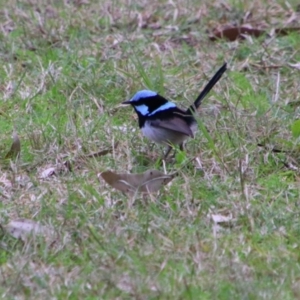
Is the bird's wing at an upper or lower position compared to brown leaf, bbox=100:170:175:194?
lower

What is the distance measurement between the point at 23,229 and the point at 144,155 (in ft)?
4.88

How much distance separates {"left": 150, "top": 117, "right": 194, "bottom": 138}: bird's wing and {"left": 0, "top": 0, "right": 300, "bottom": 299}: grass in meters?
0.13

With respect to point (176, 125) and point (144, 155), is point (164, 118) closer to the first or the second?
point (176, 125)

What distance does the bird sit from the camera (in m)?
5.99

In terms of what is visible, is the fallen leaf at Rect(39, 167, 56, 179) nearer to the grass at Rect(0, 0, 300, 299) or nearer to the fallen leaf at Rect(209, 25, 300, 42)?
the grass at Rect(0, 0, 300, 299)

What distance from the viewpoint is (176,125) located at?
6.04 m

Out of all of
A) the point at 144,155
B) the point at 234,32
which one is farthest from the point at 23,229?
the point at 234,32

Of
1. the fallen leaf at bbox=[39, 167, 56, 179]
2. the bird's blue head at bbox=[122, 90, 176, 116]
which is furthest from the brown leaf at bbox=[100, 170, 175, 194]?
the bird's blue head at bbox=[122, 90, 176, 116]

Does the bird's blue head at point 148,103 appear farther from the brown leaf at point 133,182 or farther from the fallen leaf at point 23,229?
the fallen leaf at point 23,229

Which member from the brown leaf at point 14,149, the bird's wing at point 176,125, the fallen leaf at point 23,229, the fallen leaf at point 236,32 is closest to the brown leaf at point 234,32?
Answer: the fallen leaf at point 236,32

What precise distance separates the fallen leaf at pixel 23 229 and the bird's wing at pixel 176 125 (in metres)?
1.52

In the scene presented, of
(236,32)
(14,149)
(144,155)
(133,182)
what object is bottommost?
(236,32)

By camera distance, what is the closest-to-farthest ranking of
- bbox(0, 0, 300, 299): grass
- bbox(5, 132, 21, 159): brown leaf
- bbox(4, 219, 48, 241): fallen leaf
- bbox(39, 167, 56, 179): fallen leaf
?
bbox(0, 0, 300, 299): grass < bbox(4, 219, 48, 241): fallen leaf < bbox(39, 167, 56, 179): fallen leaf < bbox(5, 132, 21, 159): brown leaf

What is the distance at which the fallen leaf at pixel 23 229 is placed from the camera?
15.1 ft
